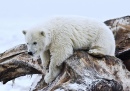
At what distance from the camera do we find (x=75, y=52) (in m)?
6.26

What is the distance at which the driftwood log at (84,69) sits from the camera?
210 inches

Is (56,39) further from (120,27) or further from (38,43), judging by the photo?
(120,27)

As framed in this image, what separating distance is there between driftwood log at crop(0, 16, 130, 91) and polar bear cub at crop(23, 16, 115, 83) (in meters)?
0.15

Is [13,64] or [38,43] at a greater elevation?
[38,43]

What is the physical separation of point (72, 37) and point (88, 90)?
133 centimetres

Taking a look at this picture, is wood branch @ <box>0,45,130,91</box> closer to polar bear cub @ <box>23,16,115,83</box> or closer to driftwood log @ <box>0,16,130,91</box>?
driftwood log @ <box>0,16,130,91</box>

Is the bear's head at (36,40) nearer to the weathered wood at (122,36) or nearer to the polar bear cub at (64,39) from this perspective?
the polar bear cub at (64,39)

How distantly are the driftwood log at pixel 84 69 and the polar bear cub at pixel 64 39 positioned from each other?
0.48 ft

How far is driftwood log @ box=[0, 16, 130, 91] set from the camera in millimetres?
5324

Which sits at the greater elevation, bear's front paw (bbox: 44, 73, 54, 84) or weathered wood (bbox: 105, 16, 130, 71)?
weathered wood (bbox: 105, 16, 130, 71)

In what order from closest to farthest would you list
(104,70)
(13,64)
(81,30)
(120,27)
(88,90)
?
(88,90) → (104,70) → (81,30) → (13,64) → (120,27)

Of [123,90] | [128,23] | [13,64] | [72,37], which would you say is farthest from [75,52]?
[128,23]

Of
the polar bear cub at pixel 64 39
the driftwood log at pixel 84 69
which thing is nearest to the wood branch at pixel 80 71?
the driftwood log at pixel 84 69

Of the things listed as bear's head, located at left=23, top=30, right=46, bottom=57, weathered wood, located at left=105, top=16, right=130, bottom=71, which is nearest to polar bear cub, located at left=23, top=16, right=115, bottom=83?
bear's head, located at left=23, top=30, right=46, bottom=57
